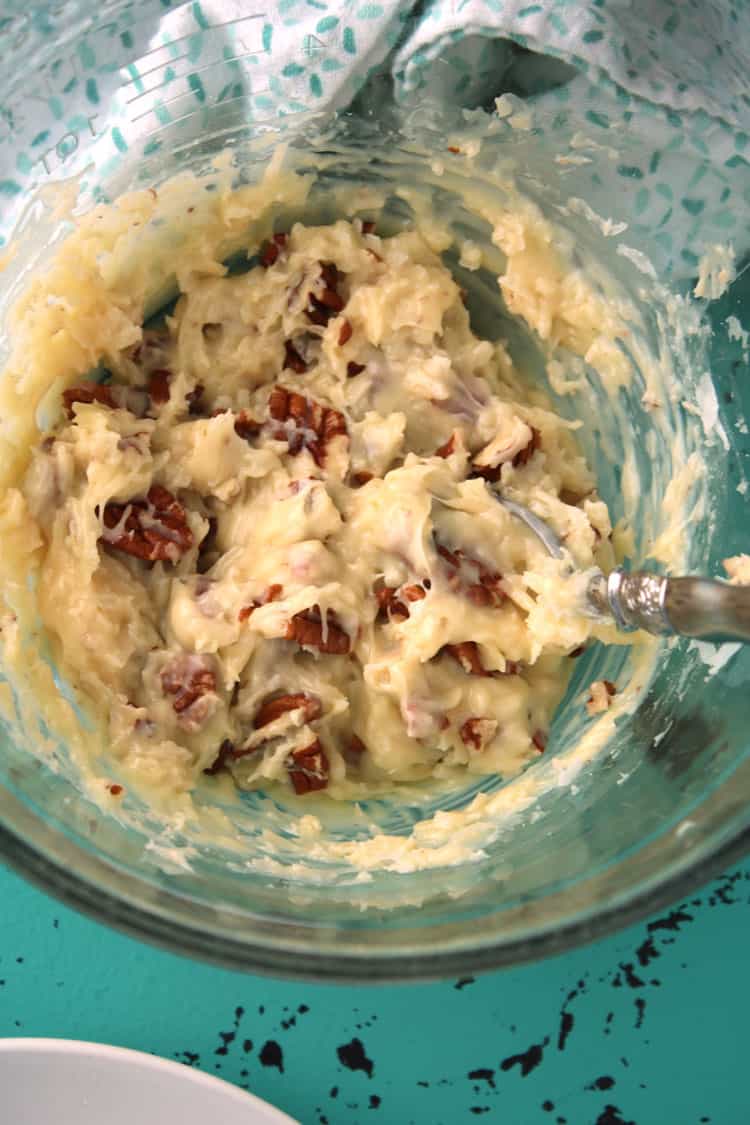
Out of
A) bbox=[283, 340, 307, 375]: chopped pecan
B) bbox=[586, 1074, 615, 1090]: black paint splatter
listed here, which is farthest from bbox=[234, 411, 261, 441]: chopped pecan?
bbox=[586, 1074, 615, 1090]: black paint splatter

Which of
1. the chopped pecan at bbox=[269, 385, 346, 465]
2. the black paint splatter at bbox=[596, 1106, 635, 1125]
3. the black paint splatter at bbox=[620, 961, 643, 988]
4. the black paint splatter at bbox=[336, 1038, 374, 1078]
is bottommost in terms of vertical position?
the black paint splatter at bbox=[596, 1106, 635, 1125]

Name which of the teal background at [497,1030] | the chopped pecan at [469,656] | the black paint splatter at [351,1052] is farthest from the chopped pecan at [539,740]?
the black paint splatter at [351,1052]

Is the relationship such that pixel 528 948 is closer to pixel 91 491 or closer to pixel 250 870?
pixel 250 870

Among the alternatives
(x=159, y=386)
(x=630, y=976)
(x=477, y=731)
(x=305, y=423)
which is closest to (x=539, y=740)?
(x=477, y=731)

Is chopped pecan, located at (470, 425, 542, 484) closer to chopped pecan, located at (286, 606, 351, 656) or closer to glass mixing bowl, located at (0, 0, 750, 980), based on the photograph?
glass mixing bowl, located at (0, 0, 750, 980)

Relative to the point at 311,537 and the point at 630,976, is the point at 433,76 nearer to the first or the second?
the point at 311,537

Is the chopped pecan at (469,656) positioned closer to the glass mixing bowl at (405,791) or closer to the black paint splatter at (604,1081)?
the glass mixing bowl at (405,791)

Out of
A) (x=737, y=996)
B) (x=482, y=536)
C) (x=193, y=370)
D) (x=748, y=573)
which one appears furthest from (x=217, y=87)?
(x=737, y=996)
